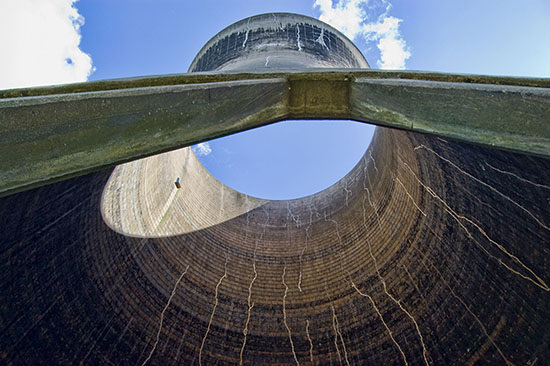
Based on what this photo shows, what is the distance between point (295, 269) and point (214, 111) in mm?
3979

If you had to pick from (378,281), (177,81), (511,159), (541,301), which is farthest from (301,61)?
(541,301)

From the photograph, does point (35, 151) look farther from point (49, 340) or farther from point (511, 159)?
point (511, 159)

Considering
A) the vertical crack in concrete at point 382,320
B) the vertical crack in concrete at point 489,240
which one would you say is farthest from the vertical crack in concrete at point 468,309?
the vertical crack in concrete at point 382,320

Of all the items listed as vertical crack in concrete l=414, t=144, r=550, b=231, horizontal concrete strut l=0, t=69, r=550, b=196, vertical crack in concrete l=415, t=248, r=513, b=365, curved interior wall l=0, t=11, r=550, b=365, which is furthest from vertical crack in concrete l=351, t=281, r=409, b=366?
horizontal concrete strut l=0, t=69, r=550, b=196

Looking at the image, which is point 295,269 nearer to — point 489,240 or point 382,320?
point 382,320

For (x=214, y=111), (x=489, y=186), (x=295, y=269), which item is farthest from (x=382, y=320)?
(x=214, y=111)

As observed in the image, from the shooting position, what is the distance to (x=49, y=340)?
3299 millimetres

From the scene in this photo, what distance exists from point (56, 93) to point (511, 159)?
352 cm

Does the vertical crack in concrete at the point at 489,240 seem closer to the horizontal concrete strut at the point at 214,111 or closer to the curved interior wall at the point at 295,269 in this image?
the curved interior wall at the point at 295,269

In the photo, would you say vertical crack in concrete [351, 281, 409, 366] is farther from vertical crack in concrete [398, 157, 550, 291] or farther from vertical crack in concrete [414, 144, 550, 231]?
vertical crack in concrete [414, 144, 550, 231]

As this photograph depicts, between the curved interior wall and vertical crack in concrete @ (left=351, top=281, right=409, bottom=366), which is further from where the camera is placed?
vertical crack in concrete @ (left=351, top=281, right=409, bottom=366)

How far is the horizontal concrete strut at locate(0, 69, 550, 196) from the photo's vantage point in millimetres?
1142

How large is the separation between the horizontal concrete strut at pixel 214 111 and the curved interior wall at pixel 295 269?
2062 millimetres

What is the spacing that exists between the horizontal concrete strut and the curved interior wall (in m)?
2.06
